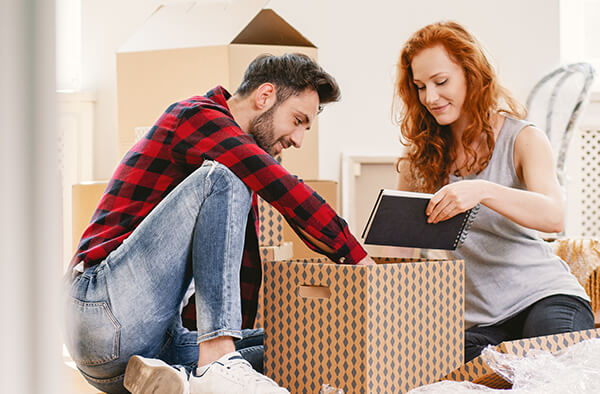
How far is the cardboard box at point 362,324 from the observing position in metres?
0.97

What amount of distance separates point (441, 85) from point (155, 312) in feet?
2.58

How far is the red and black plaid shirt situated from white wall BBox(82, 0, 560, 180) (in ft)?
4.65

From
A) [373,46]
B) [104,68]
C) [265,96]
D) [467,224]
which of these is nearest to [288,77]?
[265,96]

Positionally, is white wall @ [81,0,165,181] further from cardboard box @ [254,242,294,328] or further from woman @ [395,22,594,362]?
woman @ [395,22,594,362]

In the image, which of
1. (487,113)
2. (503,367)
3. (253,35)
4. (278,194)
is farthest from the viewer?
(253,35)

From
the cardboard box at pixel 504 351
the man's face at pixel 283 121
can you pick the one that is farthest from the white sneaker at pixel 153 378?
the man's face at pixel 283 121

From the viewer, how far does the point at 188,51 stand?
67.9 inches

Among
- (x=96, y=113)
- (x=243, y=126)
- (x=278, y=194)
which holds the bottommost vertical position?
(x=278, y=194)

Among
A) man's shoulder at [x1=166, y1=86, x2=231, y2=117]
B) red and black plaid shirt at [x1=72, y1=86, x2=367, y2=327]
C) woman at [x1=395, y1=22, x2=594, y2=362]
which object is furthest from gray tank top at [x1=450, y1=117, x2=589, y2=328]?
man's shoulder at [x1=166, y1=86, x2=231, y2=117]

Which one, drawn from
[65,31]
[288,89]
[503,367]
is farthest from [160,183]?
[65,31]

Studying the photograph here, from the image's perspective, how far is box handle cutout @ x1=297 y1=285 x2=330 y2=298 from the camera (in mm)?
1033

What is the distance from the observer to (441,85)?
1417mm

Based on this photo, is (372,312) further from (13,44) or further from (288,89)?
(13,44)

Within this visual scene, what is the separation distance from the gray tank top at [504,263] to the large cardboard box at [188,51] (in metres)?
0.68
